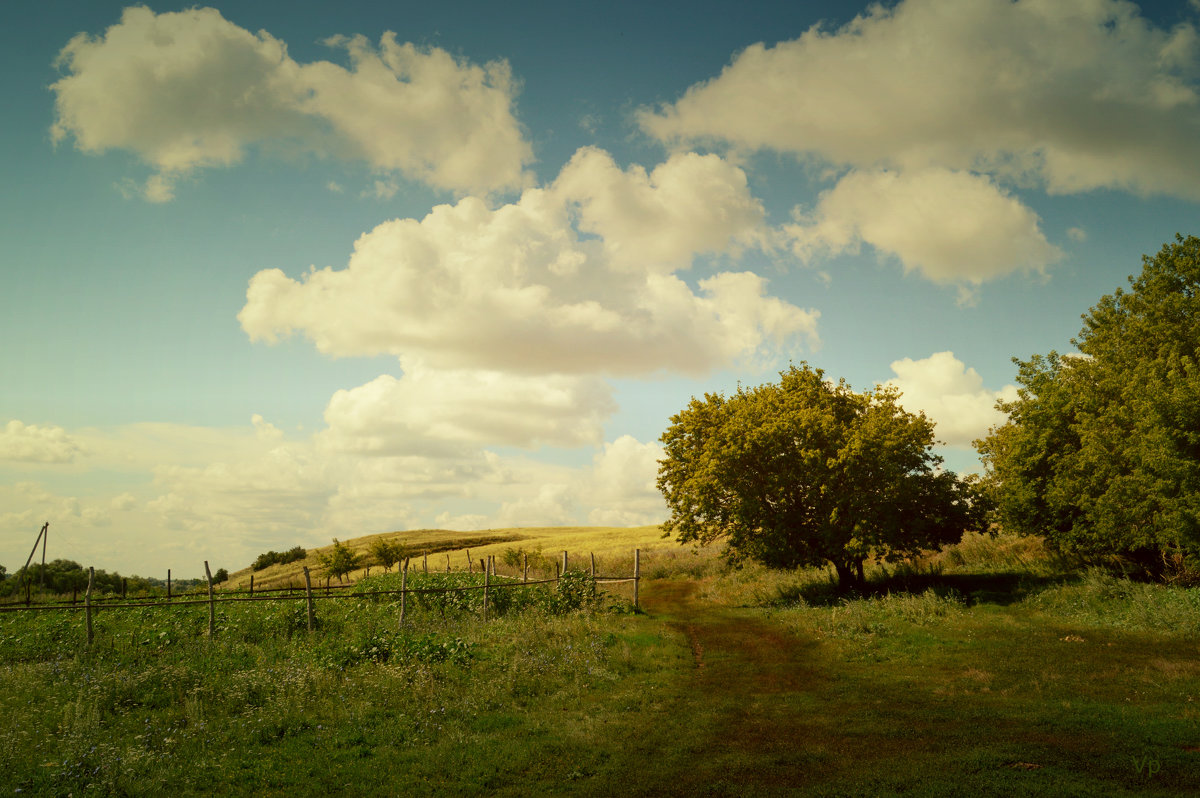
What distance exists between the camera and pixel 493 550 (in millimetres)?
85500

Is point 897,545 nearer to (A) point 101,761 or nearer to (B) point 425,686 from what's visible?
(B) point 425,686

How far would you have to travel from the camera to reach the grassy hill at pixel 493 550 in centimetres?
5744

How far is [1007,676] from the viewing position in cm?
1551

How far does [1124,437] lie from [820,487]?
13467 mm

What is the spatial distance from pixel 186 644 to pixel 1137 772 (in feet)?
74.0

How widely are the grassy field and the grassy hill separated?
27.5m

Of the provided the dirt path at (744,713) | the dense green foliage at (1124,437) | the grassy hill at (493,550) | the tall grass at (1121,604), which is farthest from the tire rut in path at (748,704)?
the grassy hill at (493,550)

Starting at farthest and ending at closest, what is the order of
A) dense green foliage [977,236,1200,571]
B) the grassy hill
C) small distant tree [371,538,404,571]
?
1. small distant tree [371,538,404,571]
2. the grassy hill
3. dense green foliage [977,236,1200,571]

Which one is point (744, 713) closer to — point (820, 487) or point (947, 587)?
point (820, 487)

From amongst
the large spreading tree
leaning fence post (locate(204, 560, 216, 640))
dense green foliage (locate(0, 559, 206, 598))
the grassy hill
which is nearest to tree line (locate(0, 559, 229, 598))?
dense green foliage (locate(0, 559, 206, 598))

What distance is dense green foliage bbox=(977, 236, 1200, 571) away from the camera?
80.2 feet

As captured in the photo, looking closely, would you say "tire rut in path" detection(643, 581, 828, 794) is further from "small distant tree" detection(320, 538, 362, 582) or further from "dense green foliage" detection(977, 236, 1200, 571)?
"small distant tree" detection(320, 538, 362, 582)

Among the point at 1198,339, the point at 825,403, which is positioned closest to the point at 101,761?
the point at 825,403

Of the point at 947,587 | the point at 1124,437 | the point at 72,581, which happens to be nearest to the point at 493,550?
the point at 72,581
